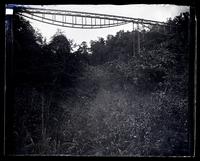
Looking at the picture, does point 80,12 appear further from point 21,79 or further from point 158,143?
point 158,143

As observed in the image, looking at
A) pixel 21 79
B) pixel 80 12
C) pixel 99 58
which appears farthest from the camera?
pixel 99 58

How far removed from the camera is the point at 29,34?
3039 millimetres

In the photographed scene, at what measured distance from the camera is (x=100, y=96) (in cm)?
313

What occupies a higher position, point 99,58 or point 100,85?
point 99,58

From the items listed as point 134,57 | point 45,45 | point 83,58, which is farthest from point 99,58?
point 45,45

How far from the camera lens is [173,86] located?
321cm

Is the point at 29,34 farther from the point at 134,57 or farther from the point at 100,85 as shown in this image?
the point at 134,57

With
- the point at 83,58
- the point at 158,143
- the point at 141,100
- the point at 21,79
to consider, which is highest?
the point at 83,58

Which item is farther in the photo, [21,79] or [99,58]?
[99,58]

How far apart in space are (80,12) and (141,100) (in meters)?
1.28

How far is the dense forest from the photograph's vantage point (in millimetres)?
3002

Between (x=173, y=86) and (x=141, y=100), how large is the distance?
17.6 inches

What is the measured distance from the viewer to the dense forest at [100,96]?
3.00m

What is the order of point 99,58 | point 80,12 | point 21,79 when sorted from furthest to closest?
point 99,58
point 21,79
point 80,12
